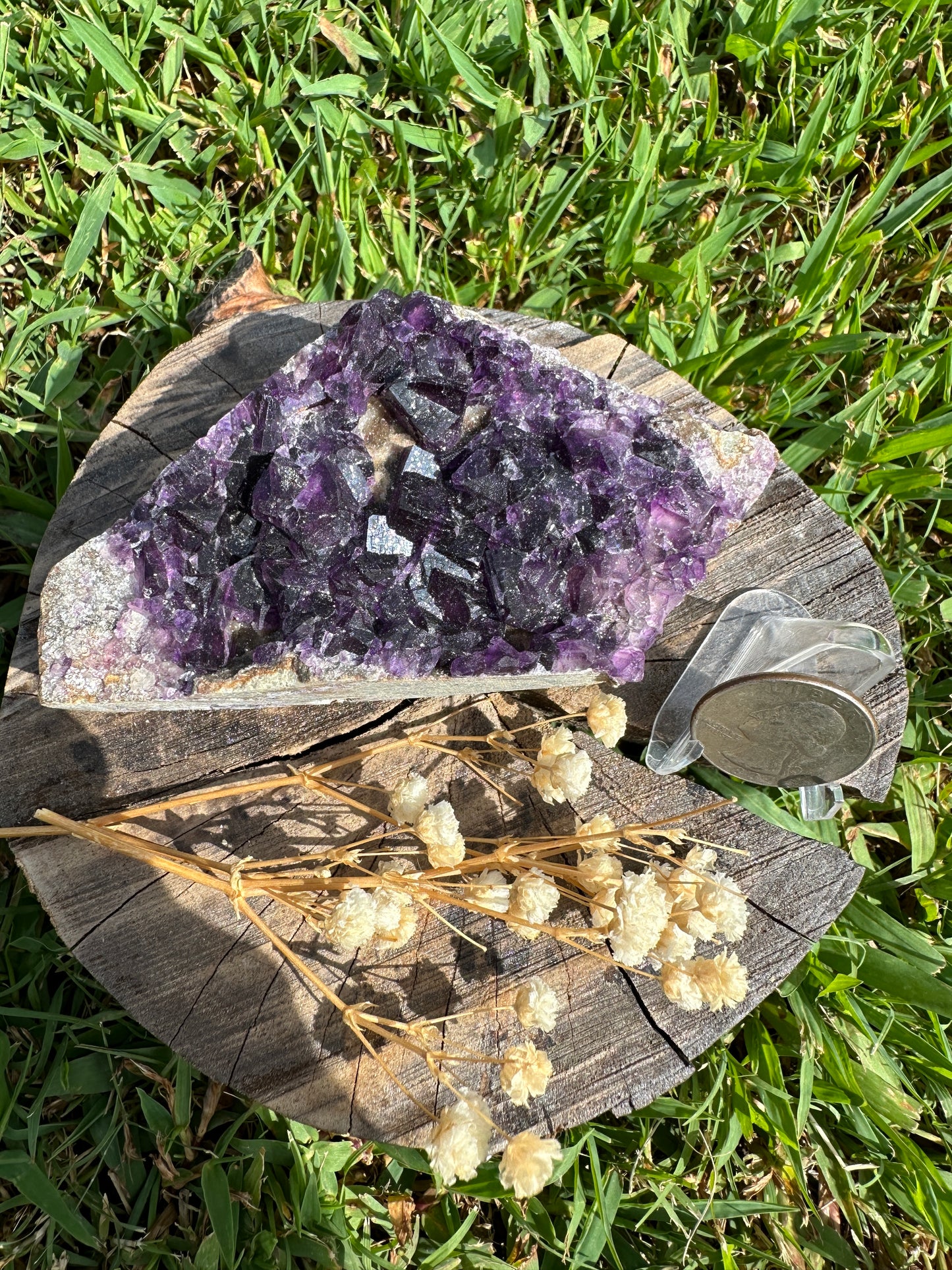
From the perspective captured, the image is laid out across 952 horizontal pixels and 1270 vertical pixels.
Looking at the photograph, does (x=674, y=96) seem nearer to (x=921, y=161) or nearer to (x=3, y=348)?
(x=921, y=161)

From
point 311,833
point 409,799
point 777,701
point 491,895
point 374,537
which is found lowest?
point 311,833

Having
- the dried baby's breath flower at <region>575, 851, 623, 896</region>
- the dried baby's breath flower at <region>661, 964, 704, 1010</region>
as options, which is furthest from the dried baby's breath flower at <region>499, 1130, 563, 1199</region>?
the dried baby's breath flower at <region>575, 851, 623, 896</region>

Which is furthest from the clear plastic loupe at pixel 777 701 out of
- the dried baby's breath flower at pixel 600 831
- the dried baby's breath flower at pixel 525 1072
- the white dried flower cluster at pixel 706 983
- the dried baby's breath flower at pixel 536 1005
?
the dried baby's breath flower at pixel 525 1072

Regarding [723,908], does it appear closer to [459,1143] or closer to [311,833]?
[459,1143]

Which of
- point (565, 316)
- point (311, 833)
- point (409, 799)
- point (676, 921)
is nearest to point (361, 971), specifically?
point (311, 833)

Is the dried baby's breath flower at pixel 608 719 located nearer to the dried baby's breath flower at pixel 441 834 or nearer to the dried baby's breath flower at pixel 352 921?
the dried baby's breath flower at pixel 441 834

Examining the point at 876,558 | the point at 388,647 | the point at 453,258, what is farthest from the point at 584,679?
the point at 453,258
